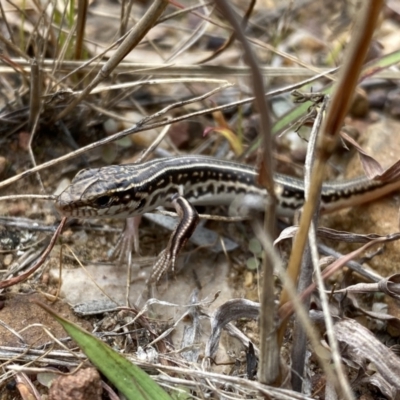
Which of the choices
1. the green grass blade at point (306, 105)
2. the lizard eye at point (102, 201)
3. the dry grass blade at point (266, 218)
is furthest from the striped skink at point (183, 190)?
the dry grass blade at point (266, 218)

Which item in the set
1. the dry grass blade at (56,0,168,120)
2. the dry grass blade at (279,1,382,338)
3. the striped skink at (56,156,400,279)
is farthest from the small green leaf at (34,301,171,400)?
the dry grass blade at (56,0,168,120)

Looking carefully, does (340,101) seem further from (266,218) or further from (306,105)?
(306,105)

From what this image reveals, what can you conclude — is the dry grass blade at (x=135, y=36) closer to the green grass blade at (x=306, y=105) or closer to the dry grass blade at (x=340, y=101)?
the green grass blade at (x=306, y=105)

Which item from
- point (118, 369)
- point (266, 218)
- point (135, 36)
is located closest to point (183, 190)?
point (135, 36)

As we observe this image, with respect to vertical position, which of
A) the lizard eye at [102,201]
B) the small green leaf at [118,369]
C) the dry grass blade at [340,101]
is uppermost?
the dry grass blade at [340,101]

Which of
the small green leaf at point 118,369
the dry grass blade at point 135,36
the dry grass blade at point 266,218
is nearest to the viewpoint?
the dry grass blade at point 266,218
